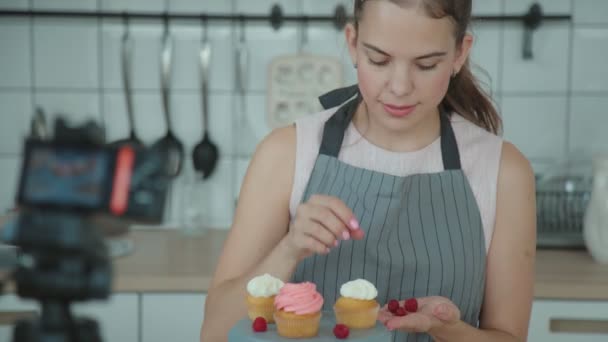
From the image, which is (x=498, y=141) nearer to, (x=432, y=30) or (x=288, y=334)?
(x=432, y=30)

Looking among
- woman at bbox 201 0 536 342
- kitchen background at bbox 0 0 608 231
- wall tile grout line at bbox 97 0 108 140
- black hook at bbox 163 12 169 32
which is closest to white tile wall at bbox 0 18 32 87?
kitchen background at bbox 0 0 608 231

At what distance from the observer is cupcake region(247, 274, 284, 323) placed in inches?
35.3

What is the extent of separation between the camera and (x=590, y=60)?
210cm

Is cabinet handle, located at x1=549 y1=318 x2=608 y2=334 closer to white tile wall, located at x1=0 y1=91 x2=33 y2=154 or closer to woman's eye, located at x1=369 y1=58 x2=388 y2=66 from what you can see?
woman's eye, located at x1=369 y1=58 x2=388 y2=66

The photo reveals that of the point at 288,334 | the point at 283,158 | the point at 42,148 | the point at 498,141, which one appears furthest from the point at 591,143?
the point at 42,148

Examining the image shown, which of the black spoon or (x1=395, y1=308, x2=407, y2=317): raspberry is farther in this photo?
the black spoon

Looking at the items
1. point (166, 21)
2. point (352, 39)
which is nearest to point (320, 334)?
point (352, 39)

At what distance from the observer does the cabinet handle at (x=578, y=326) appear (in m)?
1.68

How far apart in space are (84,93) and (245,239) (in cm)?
114

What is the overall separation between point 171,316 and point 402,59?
0.94 m

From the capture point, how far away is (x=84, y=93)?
212cm

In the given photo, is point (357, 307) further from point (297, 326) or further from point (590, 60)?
point (590, 60)

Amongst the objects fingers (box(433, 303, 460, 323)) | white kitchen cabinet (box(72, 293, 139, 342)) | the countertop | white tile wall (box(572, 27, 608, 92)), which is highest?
white tile wall (box(572, 27, 608, 92))

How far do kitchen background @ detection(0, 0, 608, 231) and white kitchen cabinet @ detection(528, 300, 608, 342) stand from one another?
1.77 feet
